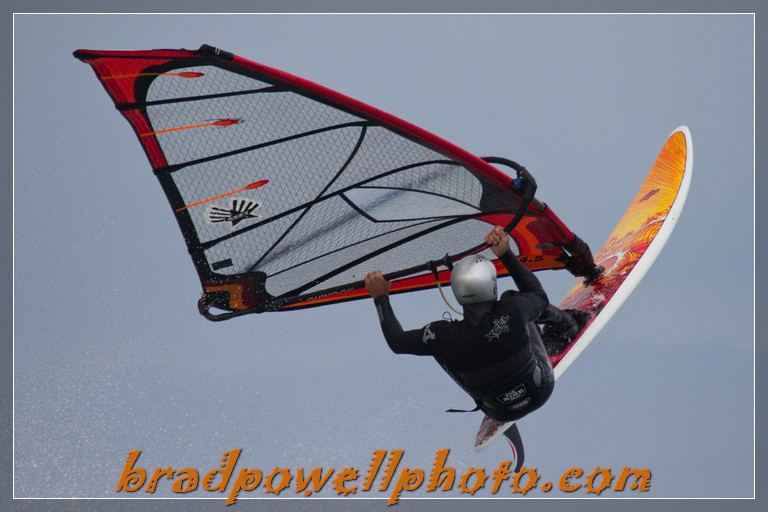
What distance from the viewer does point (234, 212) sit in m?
5.59

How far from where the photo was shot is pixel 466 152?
5.36 m

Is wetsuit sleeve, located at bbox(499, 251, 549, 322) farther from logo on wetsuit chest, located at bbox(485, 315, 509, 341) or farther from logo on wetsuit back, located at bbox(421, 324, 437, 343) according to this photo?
logo on wetsuit back, located at bbox(421, 324, 437, 343)

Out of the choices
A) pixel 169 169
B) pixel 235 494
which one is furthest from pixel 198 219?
pixel 235 494

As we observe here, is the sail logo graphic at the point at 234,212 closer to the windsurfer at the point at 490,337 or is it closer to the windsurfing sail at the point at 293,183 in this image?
the windsurfing sail at the point at 293,183

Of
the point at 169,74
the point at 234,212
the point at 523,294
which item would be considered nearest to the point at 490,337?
the point at 523,294

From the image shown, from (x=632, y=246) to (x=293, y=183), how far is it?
2.76 m

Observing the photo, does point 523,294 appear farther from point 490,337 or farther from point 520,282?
point 490,337

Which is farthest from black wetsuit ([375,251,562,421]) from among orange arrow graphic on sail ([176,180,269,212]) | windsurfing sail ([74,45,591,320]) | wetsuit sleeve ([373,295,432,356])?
orange arrow graphic on sail ([176,180,269,212])

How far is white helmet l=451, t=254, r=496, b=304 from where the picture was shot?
4.88 metres

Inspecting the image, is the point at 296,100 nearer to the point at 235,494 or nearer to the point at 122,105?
the point at 122,105

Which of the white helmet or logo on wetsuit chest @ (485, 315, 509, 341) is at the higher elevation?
the white helmet

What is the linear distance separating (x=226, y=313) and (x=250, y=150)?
968mm

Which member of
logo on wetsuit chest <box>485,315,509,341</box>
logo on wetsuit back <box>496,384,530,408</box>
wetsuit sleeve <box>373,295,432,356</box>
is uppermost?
logo on wetsuit chest <box>485,315,509,341</box>

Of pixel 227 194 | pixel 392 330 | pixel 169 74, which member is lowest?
pixel 392 330
